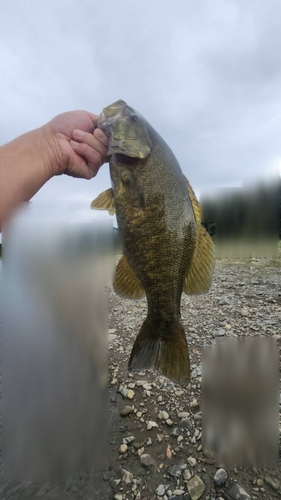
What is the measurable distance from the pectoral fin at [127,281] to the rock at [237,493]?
8.17ft

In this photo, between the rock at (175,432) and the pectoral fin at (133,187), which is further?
the rock at (175,432)

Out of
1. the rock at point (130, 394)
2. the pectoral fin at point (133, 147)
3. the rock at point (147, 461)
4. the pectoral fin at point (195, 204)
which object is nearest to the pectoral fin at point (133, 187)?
the pectoral fin at point (133, 147)

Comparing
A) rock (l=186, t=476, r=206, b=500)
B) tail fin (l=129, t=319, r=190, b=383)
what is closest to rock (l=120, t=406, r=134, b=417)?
rock (l=186, t=476, r=206, b=500)

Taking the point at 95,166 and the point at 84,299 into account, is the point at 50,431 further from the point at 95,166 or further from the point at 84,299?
the point at 95,166

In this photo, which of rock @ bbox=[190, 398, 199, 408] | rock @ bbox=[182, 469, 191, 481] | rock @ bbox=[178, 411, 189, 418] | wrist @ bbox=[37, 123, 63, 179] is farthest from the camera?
rock @ bbox=[190, 398, 199, 408]

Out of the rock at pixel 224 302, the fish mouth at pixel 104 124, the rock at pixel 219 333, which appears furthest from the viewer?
the rock at pixel 224 302

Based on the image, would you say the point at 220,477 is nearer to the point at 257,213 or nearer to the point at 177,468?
the point at 177,468

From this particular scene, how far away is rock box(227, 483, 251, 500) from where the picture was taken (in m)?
2.72

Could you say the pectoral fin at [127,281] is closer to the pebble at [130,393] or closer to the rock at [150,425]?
the rock at [150,425]

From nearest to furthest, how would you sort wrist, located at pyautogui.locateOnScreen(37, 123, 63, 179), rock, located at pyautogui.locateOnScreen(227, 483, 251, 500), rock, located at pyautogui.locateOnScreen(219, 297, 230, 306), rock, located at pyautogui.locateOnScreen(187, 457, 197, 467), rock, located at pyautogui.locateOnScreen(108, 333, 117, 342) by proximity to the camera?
wrist, located at pyautogui.locateOnScreen(37, 123, 63, 179) < rock, located at pyautogui.locateOnScreen(227, 483, 251, 500) < rock, located at pyautogui.locateOnScreen(187, 457, 197, 467) < rock, located at pyautogui.locateOnScreen(108, 333, 117, 342) < rock, located at pyautogui.locateOnScreen(219, 297, 230, 306)

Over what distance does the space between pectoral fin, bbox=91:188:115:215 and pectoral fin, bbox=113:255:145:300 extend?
1.07 feet

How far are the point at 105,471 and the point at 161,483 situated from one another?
717mm

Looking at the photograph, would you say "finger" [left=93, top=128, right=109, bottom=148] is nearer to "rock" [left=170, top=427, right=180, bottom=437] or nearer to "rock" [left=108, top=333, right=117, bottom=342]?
"rock" [left=170, top=427, right=180, bottom=437]

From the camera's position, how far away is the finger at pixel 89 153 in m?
2.11
